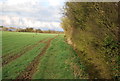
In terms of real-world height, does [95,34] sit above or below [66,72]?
above

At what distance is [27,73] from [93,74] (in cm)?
461

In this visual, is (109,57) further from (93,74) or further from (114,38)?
(93,74)

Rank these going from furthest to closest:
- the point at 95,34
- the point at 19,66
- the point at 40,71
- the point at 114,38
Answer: the point at 19,66 → the point at 40,71 → the point at 95,34 → the point at 114,38

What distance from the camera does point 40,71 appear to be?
9.95 metres

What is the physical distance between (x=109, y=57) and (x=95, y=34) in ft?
4.54

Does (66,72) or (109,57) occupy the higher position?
(109,57)

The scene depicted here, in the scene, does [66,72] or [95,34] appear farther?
[66,72]

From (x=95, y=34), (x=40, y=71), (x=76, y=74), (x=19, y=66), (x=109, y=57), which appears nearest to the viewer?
(x=109, y=57)

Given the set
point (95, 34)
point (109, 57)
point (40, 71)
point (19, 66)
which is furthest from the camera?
point (19, 66)

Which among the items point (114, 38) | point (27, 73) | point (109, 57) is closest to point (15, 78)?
point (27, 73)

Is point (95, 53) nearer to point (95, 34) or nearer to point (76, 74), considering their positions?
point (95, 34)

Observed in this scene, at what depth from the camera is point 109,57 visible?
606 centimetres


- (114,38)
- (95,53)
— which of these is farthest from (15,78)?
(114,38)

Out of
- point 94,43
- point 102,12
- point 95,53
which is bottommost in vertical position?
point 95,53
